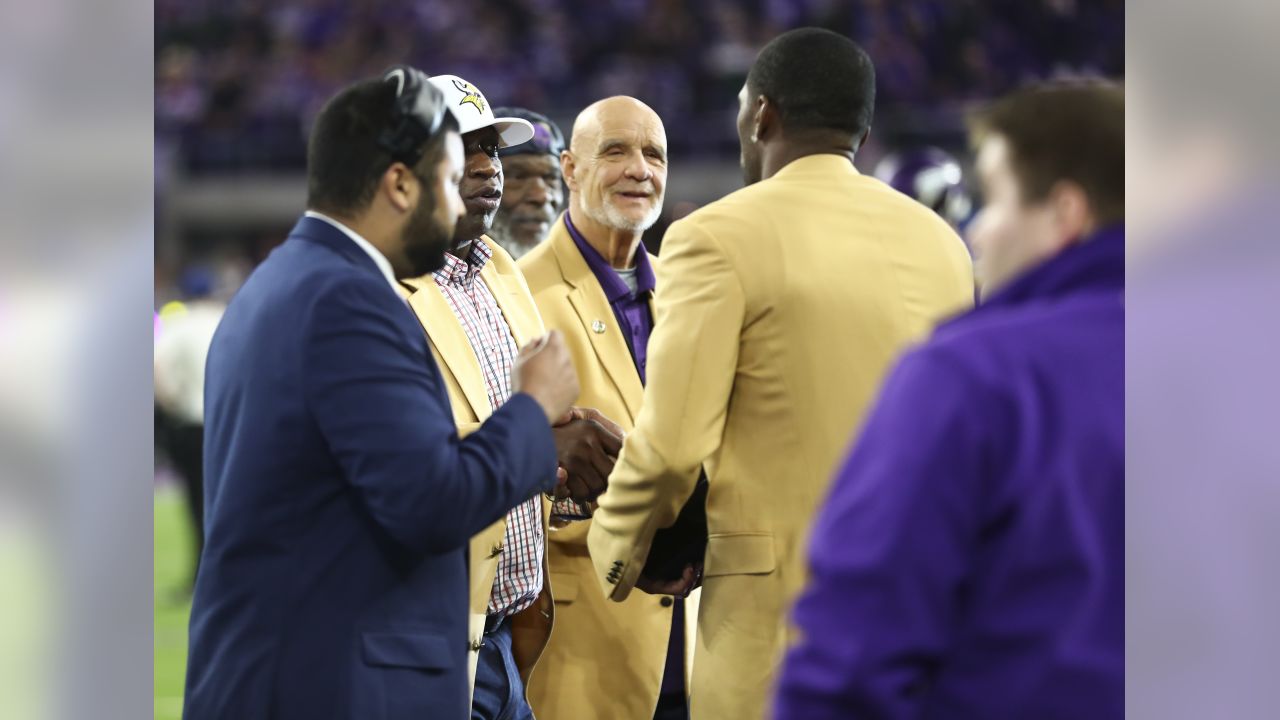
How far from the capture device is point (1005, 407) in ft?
3.42

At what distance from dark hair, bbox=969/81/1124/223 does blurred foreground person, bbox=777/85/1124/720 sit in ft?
0.58

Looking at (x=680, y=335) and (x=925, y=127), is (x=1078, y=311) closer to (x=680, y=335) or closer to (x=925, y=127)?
(x=680, y=335)

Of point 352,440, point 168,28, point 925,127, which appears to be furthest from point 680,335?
point 925,127

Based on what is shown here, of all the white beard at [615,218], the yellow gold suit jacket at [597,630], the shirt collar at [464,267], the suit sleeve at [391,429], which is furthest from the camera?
the white beard at [615,218]

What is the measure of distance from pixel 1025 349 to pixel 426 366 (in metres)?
0.68

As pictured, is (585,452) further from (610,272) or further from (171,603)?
(171,603)

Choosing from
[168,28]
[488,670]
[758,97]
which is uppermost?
[168,28]

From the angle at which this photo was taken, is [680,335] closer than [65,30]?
No

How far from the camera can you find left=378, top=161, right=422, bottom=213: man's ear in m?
1.57

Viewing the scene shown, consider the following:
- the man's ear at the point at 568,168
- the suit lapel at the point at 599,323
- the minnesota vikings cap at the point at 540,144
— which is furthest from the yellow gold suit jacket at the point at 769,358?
the minnesota vikings cap at the point at 540,144

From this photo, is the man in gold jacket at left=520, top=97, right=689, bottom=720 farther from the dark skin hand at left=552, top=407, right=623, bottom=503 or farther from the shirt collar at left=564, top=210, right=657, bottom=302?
the dark skin hand at left=552, top=407, right=623, bottom=503

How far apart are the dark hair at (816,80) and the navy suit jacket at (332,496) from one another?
669mm

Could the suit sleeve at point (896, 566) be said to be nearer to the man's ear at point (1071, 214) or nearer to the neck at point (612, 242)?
the man's ear at point (1071, 214)

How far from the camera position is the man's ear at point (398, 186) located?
1568mm
